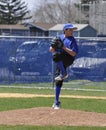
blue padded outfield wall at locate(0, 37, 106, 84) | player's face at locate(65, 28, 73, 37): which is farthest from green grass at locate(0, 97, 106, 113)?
blue padded outfield wall at locate(0, 37, 106, 84)

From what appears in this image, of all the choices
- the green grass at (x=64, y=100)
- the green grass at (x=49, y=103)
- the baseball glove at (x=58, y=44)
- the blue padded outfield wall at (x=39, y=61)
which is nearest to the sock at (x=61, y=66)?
the baseball glove at (x=58, y=44)

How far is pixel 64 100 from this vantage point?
595 inches

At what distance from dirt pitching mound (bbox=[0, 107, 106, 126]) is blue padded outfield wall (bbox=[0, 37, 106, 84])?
337 inches

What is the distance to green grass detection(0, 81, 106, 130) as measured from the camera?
9641 mm

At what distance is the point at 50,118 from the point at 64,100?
15.6ft

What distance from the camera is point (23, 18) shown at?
9856 cm

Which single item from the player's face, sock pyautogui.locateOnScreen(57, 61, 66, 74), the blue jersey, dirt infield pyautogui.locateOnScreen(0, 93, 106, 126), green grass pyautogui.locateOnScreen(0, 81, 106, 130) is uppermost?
the player's face

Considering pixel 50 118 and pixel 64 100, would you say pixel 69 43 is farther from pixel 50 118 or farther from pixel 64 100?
pixel 64 100

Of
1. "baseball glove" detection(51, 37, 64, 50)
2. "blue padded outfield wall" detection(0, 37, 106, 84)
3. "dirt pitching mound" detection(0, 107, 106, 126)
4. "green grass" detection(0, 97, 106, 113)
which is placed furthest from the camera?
"blue padded outfield wall" detection(0, 37, 106, 84)

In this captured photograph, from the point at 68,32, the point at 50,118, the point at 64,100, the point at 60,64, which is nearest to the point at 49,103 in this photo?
the point at 64,100

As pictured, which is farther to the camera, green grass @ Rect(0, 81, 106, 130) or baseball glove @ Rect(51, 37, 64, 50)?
baseball glove @ Rect(51, 37, 64, 50)

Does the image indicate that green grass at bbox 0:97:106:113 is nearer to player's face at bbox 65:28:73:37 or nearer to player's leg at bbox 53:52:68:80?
player's leg at bbox 53:52:68:80

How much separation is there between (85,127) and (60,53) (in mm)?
2210

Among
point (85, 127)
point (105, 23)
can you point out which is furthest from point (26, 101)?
point (105, 23)
